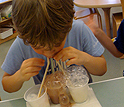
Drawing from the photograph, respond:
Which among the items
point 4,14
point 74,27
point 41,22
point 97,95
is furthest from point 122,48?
point 4,14

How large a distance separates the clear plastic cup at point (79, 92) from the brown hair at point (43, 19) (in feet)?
0.58

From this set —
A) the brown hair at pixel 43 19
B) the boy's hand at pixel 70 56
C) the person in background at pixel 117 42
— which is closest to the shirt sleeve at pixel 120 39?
the person in background at pixel 117 42

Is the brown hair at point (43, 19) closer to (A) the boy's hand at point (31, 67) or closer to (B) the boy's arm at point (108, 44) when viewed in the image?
(A) the boy's hand at point (31, 67)

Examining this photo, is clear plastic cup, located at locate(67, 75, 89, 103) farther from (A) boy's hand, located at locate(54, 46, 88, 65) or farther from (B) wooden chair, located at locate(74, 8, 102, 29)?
(B) wooden chair, located at locate(74, 8, 102, 29)

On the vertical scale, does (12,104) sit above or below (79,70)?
below

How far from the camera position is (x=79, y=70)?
0.61 meters

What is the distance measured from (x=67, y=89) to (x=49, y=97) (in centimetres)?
8

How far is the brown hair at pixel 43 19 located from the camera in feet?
1.46

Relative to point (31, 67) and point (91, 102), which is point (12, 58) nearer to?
point (31, 67)

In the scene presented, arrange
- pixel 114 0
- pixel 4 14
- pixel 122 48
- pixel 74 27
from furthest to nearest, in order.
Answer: pixel 4 14
pixel 114 0
pixel 122 48
pixel 74 27

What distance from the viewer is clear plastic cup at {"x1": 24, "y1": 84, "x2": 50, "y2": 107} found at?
0.54 meters

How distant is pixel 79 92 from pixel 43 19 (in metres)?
0.29

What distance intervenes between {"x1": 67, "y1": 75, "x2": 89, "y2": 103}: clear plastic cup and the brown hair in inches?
7.0

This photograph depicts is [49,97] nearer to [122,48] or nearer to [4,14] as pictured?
[122,48]
